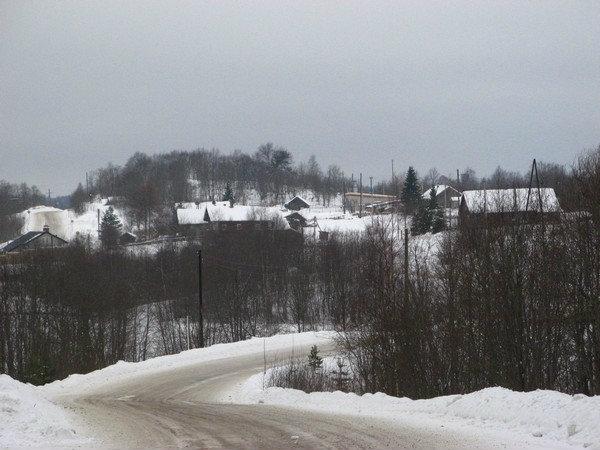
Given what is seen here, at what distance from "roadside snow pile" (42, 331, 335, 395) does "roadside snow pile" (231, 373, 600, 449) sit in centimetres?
1213

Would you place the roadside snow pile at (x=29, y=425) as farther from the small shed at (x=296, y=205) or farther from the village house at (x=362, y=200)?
the village house at (x=362, y=200)

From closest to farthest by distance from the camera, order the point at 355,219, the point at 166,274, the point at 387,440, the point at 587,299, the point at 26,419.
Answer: the point at 387,440 < the point at 26,419 < the point at 587,299 < the point at 166,274 < the point at 355,219

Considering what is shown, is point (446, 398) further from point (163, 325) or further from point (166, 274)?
point (166, 274)

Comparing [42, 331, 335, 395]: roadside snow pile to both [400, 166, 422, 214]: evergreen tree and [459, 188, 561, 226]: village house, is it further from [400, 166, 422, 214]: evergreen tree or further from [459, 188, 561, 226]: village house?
[400, 166, 422, 214]: evergreen tree

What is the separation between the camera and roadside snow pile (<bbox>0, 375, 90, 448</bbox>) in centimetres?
1201

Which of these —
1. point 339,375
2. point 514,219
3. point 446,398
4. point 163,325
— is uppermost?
point 514,219

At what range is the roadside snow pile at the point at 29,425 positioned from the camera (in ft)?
39.4

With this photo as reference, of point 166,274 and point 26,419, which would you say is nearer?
point 26,419

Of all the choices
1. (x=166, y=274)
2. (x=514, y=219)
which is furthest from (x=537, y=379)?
(x=166, y=274)

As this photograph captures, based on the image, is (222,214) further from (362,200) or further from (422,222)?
(422,222)

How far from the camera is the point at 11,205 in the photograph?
19050cm

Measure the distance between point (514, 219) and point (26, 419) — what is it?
47.3 ft

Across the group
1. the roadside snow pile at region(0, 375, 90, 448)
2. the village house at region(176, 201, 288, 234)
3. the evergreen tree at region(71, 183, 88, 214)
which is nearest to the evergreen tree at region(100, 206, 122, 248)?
the village house at region(176, 201, 288, 234)

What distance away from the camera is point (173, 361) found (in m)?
35.3
